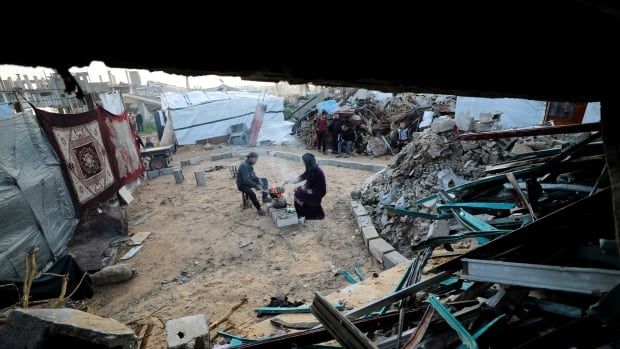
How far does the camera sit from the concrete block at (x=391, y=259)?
5258mm

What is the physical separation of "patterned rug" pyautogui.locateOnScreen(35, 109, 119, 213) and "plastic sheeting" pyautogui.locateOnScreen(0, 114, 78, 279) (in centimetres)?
21

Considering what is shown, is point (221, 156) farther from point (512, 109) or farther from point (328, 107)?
point (512, 109)

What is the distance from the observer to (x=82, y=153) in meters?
7.38

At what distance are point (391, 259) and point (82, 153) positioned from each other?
7.60 meters

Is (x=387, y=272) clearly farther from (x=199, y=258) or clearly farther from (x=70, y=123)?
(x=70, y=123)

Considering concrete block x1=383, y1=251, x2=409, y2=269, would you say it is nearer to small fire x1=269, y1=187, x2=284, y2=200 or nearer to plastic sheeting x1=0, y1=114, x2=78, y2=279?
small fire x1=269, y1=187, x2=284, y2=200

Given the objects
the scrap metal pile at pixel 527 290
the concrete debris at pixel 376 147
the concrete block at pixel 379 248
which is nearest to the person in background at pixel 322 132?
the concrete debris at pixel 376 147

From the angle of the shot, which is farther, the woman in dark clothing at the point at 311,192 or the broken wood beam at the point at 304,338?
the woman in dark clothing at the point at 311,192

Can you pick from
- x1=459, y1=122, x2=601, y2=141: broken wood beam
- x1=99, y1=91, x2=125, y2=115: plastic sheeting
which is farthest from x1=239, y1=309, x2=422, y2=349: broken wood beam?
x1=99, y1=91, x2=125, y2=115: plastic sheeting

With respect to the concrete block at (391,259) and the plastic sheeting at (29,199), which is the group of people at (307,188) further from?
the plastic sheeting at (29,199)

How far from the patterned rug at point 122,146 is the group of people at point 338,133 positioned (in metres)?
7.69

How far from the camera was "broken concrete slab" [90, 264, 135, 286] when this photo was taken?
5547 millimetres

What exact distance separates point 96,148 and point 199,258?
453cm

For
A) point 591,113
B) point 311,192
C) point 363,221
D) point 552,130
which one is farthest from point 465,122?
point 552,130
